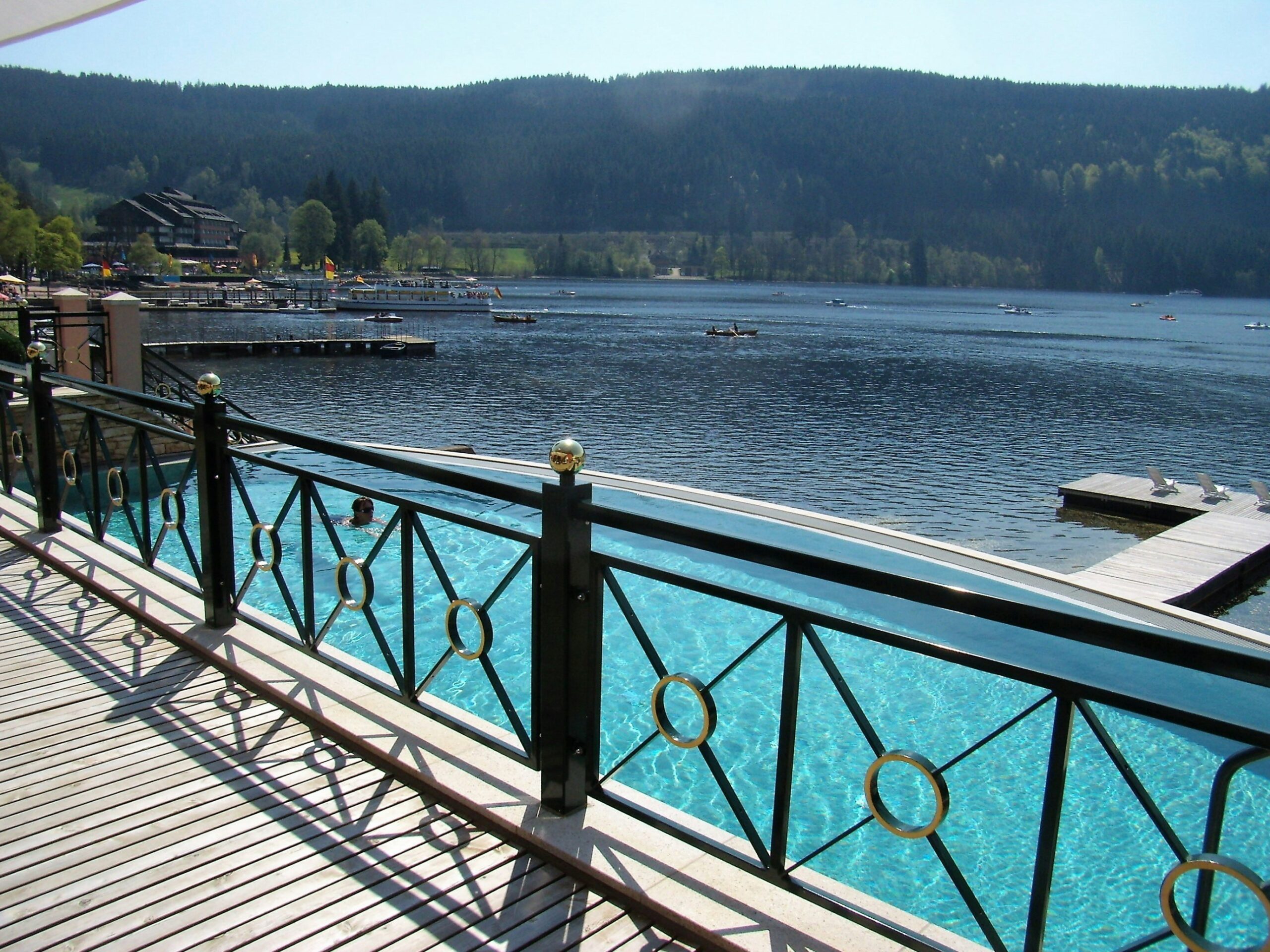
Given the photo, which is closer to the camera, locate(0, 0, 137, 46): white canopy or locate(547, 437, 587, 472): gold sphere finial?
locate(547, 437, 587, 472): gold sphere finial

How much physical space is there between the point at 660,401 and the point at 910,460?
485 inches

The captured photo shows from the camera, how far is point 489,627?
2.93 meters

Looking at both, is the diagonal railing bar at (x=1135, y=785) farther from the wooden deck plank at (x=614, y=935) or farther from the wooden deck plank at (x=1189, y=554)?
the wooden deck plank at (x=1189, y=554)

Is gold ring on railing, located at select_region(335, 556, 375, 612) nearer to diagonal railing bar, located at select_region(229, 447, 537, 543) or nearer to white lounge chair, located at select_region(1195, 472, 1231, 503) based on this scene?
diagonal railing bar, located at select_region(229, 447, 537, 543)

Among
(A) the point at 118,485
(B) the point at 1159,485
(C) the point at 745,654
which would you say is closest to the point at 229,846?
(C) the point at 745,654

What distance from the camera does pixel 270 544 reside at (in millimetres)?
3947

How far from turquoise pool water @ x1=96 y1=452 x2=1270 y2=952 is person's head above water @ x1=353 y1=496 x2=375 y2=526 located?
0.67m

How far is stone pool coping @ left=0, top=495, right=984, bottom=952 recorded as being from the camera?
7.38 feet

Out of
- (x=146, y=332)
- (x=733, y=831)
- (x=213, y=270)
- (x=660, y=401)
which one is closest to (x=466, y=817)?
(x=733, y=831)

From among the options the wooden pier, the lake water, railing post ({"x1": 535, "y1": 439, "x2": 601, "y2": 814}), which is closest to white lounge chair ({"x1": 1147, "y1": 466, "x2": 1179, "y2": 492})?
the lake water

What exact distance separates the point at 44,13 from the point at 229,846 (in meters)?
5.68

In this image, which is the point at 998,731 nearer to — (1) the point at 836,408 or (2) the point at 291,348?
(1) the point at 836,408

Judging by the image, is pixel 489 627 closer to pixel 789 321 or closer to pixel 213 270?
pixel 789 321

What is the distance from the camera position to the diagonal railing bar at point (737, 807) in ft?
7.66
